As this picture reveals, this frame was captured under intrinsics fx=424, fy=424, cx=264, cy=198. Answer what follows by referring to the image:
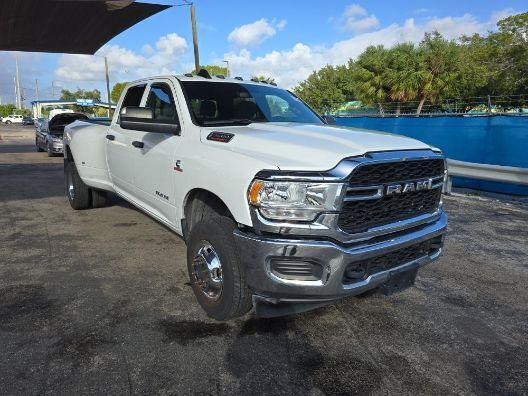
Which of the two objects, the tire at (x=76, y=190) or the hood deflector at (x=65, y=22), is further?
the hood deflector at (x=65, y=22)

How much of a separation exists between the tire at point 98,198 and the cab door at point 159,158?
2.43 m

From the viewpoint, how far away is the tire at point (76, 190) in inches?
261

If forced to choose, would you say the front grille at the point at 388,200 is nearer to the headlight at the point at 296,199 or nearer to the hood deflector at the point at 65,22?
the headlight at the point at 296,199

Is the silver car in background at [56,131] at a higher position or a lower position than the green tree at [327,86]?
lower

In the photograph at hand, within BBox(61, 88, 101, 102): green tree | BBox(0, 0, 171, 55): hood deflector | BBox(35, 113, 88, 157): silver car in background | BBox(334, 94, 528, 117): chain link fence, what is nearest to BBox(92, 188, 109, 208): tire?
BBox(0, 0, 171, 55): hood deflector

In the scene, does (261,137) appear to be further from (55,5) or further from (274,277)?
(55,5)

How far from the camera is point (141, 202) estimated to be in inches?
186

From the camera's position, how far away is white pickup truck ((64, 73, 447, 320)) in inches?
103

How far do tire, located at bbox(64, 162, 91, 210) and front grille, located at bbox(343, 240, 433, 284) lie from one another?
5.17m

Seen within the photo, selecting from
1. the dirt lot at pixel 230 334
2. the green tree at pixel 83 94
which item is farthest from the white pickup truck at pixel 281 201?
the green tree at pixel 83 94

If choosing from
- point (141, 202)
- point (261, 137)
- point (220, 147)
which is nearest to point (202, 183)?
point (220, 147)

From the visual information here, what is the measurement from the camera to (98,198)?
691 centimetres

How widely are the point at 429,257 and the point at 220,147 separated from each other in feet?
6.10

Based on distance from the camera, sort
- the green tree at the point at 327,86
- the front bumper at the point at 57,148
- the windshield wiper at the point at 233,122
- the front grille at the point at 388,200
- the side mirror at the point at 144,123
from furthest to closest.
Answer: the green tree at the point at 327,86, the front bumper at the point at 57,148, the windshield wiper at the point at 233,122, the side mirror at the point at 144,123, the front grille at the point at 388,200
